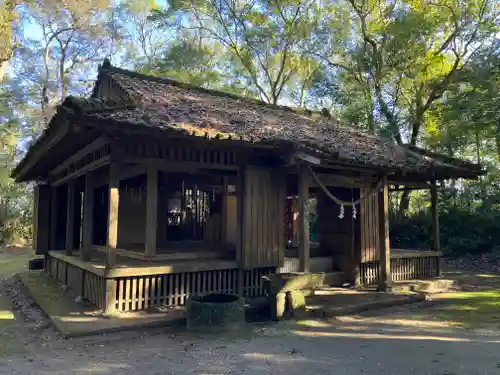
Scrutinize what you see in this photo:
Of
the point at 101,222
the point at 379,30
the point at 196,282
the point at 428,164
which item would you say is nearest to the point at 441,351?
the point at 196,282

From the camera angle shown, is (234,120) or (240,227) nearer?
(240,227)

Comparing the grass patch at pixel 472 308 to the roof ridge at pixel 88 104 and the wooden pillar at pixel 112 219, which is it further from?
the roof ridge at pixel 88 104

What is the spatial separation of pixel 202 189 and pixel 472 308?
6.19m

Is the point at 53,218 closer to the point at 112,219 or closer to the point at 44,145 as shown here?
the point at 44,145

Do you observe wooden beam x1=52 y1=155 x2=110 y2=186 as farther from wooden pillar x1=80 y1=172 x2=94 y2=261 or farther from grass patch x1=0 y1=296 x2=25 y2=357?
grass patch x1=0 y1=296 x2=25 y2=357

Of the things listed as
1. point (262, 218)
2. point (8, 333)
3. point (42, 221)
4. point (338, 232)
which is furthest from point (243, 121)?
point (42, 221)

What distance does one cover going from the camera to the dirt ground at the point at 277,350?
4.68 metres

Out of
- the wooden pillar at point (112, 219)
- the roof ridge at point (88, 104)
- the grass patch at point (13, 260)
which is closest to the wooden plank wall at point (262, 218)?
the wooden pillar at point (112, 219)

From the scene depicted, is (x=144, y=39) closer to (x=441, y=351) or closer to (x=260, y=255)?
(x=260, y=255)

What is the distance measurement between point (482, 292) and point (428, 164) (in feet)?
10.8

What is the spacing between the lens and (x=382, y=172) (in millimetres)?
8938

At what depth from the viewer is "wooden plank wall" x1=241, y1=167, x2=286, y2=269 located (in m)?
7.88

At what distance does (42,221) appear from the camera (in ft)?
40.7

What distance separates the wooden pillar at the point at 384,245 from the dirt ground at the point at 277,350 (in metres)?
1.95
